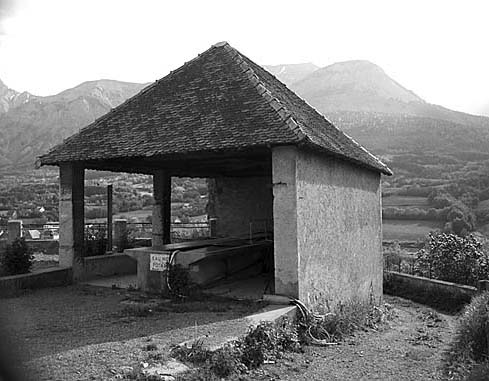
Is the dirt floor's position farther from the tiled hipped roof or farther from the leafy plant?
the tiled hipped roof

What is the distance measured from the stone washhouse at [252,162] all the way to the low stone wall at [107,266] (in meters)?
0.92

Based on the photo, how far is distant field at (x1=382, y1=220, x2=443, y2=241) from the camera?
33.6 m

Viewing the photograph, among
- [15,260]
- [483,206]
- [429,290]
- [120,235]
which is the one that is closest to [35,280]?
[15,260]

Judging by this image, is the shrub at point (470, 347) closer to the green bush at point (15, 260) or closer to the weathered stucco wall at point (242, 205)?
the weathered stucco wall at point (242, 205)

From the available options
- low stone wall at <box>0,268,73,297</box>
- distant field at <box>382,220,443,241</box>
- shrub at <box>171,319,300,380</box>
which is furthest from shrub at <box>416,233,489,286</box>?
low stone wall at <box>0,268,73,297</box>

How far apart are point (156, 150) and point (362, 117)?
7087 cm

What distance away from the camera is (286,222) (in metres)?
9.48

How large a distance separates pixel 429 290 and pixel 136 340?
543 inches

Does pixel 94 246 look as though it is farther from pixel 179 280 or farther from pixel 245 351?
pixel 245 351

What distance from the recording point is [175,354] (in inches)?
246

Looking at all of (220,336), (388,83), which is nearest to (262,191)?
(220,336)

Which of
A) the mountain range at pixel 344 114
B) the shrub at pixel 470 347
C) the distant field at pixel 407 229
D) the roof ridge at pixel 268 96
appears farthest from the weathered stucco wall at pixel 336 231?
the mountain range at pixel 344 114

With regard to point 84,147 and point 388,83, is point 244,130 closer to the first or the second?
point 84,147

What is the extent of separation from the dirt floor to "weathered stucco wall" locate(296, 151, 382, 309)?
4.37 feet
